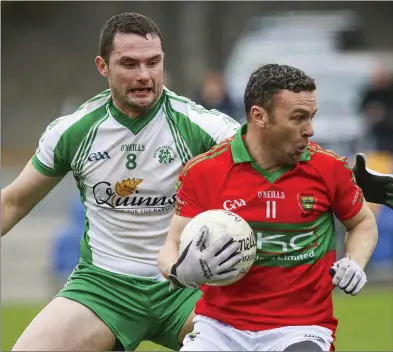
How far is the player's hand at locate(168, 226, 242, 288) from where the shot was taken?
546 cm

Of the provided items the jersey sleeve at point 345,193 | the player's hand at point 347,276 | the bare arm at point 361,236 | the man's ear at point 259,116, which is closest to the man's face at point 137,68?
A: the man's ear at point 259,116

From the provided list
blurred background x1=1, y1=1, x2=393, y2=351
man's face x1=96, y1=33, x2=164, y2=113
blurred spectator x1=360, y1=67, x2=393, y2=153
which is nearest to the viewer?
man's face x1=96, y1=33, x2=164, y2=113

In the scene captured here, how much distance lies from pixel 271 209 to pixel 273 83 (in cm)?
64

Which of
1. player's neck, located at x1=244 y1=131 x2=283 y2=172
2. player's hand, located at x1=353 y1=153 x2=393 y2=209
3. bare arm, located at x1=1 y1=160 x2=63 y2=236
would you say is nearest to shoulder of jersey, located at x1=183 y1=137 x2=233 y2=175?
player's neck, located at x1=244 y1=131 x2=283 y2=172

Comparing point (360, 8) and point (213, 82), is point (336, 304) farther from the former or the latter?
point (360, 8)

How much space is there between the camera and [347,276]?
5.56m

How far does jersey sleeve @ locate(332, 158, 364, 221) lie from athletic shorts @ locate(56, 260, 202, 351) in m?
1.21

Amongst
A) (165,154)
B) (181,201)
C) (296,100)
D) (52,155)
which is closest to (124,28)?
(165,154)

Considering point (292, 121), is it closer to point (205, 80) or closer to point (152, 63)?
point (152, 63)

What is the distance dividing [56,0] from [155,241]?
20766 millimetres

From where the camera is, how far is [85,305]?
653 centimetres

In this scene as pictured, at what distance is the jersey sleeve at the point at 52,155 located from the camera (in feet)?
22.0

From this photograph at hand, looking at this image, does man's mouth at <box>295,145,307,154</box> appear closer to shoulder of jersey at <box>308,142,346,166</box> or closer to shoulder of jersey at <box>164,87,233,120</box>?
shoulder of jersey at <box>308,142,346,166</box>

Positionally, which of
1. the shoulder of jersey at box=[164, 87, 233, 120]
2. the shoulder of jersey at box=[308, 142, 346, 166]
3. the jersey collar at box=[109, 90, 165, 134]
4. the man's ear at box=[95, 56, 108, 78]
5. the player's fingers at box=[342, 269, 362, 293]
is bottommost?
the player's fingers at box=[342, 269, 362, 293]
